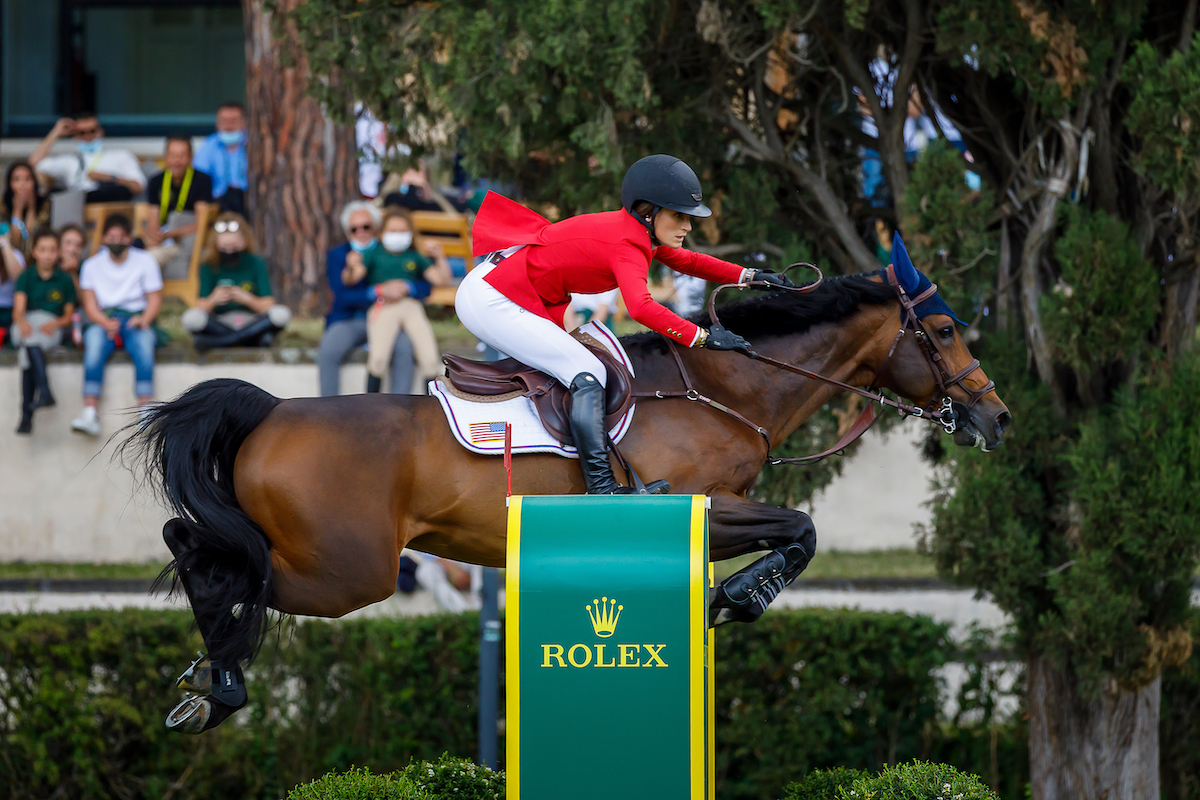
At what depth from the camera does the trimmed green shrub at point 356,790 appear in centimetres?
441

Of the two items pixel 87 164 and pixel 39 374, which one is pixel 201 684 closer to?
pixel 39 374

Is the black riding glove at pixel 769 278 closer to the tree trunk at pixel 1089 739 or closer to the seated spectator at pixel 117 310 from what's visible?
the tree trunk at pixel 1089 739

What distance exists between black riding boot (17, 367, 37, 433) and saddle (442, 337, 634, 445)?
21.5ft

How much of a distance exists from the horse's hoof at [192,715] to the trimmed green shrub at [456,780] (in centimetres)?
73

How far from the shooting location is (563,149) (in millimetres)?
6348

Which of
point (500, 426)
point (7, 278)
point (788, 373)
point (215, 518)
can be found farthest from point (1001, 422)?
point (7, 278)

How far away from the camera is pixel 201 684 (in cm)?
466

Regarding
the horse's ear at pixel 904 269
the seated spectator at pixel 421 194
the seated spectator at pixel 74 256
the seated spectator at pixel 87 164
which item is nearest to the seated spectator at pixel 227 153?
the seated spectator at pixel 87 164

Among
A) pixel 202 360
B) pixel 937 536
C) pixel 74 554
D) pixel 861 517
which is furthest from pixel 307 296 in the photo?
pixel 937 536

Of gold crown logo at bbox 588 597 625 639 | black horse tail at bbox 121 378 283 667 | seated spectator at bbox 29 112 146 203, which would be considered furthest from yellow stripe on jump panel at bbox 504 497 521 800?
seated spectator at bbox 29 112 146 203

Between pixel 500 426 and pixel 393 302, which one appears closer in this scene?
pixel 500 426

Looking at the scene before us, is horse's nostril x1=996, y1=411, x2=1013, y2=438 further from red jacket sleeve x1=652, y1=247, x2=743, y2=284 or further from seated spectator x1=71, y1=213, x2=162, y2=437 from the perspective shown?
seated spectator x1=71, y1=213, x2=162, y2=437

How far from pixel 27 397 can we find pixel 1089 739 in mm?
7935

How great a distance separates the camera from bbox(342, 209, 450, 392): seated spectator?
964 centimetres
